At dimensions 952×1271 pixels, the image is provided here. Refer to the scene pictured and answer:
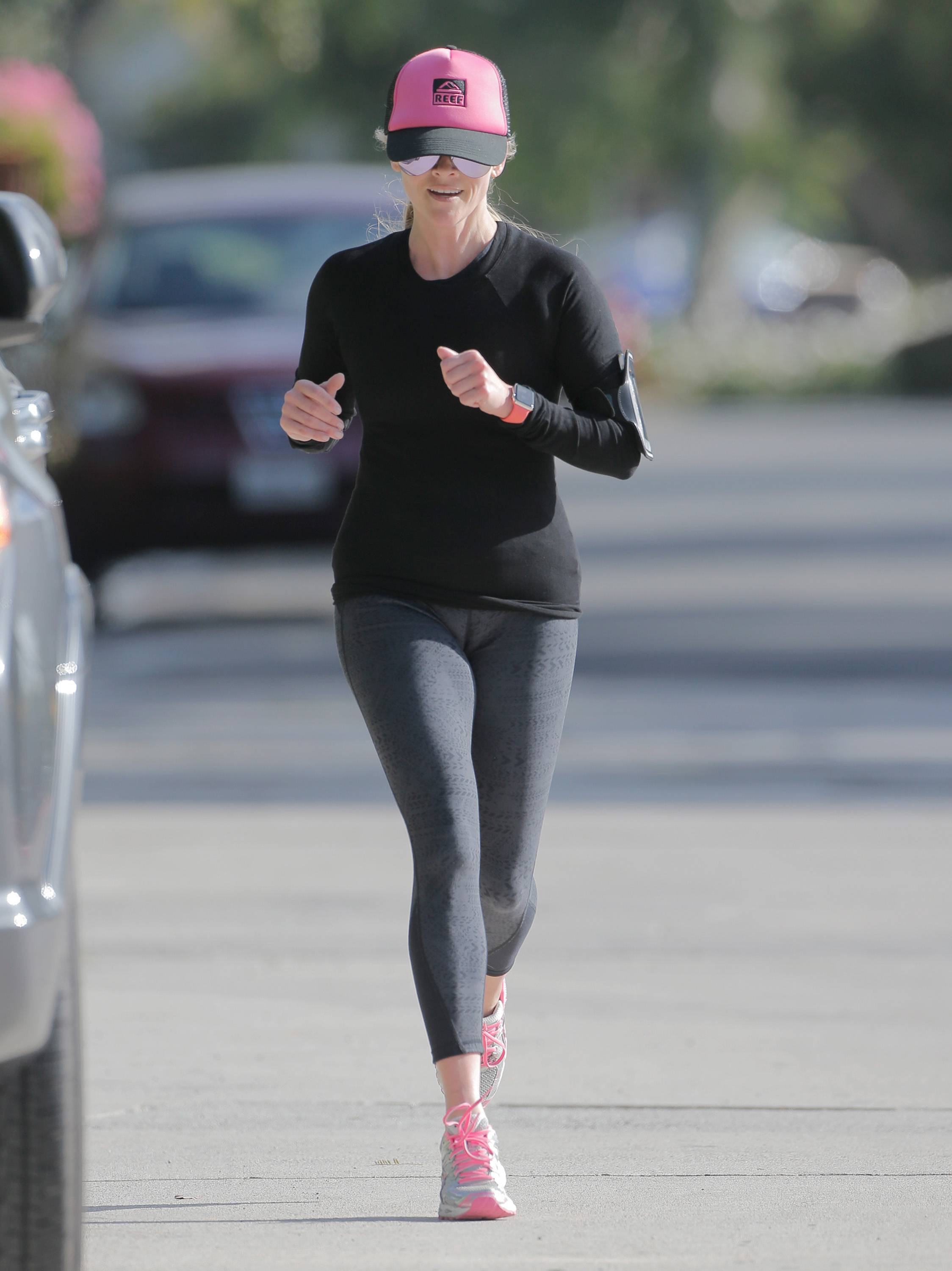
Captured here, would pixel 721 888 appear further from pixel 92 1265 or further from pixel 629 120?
pixel 629 120

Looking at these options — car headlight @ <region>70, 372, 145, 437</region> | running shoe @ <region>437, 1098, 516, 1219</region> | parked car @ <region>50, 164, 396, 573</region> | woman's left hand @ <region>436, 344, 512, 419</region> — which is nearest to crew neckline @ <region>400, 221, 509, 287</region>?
woman's left hand @ <region>436, 344, 512, 419</region>

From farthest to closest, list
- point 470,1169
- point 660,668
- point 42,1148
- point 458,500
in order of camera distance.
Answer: point 660,668, point 458,500, point 470,1169, point 42,1148

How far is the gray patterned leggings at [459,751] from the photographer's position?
397 centimetres

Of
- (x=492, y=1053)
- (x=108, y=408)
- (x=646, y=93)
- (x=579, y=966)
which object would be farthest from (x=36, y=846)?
(x=646, y=93)

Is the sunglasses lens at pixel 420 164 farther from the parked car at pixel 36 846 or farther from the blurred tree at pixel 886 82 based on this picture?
the blurred tree at pixel 886 82

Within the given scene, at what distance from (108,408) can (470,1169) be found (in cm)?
767

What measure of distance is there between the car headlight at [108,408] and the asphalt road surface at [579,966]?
0.76 meters

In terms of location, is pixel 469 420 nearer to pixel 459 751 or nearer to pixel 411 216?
pixel 411 216

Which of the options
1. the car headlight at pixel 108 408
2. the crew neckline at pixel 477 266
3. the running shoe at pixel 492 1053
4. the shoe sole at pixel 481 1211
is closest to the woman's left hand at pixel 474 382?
the crew neckline at pixel 477 266

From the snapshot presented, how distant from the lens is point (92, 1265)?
3.75 metres

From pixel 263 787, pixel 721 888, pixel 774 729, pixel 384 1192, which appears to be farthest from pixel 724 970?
pixel 774 729

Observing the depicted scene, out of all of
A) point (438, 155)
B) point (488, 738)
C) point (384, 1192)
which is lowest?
point (384, 1192)

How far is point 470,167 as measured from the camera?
398cm

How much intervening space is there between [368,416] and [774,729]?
533cm
